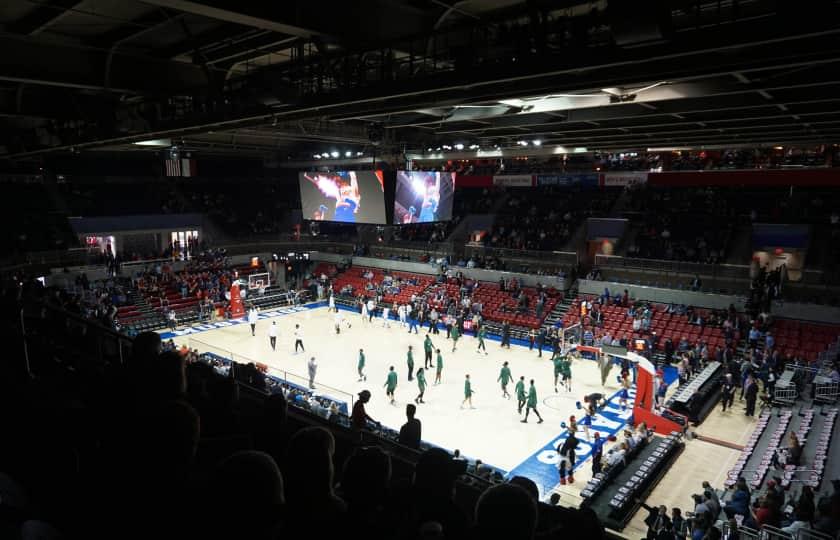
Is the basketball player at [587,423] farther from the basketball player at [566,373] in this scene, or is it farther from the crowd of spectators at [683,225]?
the crowd of spectators at [683,225]

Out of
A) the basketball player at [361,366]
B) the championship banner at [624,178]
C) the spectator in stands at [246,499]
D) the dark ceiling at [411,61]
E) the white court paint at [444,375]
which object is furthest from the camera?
the championship banner at [624,178]

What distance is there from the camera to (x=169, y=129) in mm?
11172

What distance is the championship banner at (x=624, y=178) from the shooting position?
26906 millimetres

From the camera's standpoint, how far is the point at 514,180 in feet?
104

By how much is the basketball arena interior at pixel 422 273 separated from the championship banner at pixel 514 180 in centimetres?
15

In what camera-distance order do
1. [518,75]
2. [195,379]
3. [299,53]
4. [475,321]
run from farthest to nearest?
1. [475,321]
2. [299,53]
3. [518,75]
4. [195,379]

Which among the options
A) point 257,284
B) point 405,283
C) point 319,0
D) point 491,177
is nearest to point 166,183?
point 257,284

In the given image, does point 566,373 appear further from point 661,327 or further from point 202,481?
point 202,481

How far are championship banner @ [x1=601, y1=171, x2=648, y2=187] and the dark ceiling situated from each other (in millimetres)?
11733

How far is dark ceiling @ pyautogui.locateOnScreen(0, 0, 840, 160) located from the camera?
5.16m

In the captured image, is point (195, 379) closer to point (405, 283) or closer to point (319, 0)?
point (319, 0)

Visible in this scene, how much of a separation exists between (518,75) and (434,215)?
1477 cm

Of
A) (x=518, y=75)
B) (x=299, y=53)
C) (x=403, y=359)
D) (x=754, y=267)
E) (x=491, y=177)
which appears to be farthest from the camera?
(x=491, y=177)

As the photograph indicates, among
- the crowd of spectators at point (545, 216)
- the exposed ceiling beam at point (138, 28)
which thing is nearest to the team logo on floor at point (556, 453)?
the exposed ceiling beam at point (138, 28)
